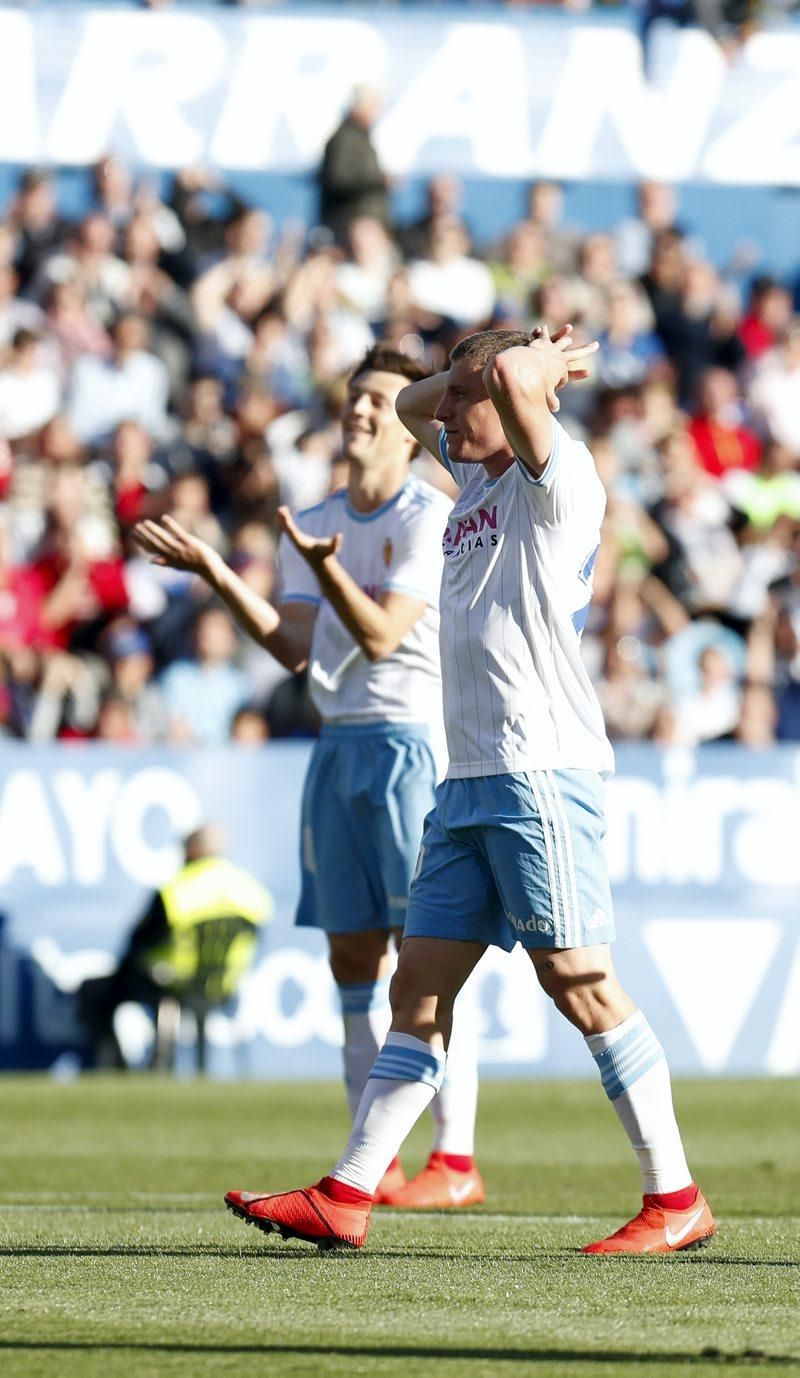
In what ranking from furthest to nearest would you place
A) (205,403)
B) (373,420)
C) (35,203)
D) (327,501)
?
1. (35,203)
2. (205,403)
3. (327,501)
4. (373,420)

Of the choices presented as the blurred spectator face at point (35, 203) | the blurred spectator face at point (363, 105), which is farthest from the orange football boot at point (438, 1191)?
the blurred spectator face at point (363, 105)

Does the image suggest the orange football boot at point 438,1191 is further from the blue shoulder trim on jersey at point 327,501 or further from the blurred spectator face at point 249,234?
the blurred spectator face at point 249,234

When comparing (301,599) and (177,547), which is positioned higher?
(177,547)

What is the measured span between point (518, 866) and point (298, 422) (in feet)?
36.7

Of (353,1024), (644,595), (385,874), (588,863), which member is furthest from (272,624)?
(644,595)

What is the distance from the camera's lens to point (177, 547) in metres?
6.43

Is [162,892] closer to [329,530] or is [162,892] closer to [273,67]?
[329,530]

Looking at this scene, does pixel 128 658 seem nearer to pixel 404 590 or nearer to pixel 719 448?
A: pixel 719 448

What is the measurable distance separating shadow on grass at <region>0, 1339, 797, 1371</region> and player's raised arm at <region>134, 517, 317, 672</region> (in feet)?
8.54

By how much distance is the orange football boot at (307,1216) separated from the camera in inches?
214

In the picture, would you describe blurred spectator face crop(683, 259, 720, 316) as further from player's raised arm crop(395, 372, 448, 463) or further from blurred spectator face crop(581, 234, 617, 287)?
player's raised arm crop(395, 372, 448, 463)

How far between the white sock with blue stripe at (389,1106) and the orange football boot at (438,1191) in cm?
163

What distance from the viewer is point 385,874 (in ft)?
23.3

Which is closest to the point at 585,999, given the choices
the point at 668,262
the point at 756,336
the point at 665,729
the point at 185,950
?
the point at 185,950
